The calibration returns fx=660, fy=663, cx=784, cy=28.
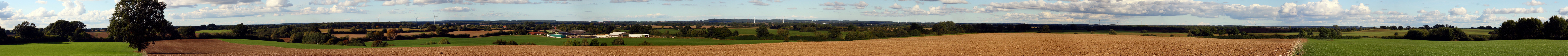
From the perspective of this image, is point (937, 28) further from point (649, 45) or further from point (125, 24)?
point (125, 24)

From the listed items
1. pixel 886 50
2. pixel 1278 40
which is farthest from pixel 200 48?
pixel 1278 40

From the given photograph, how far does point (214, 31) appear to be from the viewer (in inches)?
2726

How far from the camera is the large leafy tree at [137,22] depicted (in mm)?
23375

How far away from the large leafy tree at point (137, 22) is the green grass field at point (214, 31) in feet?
156

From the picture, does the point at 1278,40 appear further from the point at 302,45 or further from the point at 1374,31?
the point at 302,45

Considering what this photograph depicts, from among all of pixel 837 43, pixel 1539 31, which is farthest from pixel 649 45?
pixel 1539 31

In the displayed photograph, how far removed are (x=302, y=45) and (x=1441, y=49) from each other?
61.0 metres

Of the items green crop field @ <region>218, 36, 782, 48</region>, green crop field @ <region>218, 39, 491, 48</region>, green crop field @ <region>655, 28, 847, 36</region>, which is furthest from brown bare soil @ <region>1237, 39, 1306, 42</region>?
green crop field @ <region>218, 39, 491, 48</region>

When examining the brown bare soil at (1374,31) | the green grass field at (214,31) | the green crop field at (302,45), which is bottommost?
the green crop field at (302,45)

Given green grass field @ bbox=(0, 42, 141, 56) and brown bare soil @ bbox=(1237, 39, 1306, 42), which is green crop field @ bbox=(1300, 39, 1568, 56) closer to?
brown bare soil @ bbox=(1237, 39, 1306, 42)

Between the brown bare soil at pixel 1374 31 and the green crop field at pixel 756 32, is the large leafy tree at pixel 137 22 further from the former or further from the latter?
the brown bare soil at pixel 1374 31

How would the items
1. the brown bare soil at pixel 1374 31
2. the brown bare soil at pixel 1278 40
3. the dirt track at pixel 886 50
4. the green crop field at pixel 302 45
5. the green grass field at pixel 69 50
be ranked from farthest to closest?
the brown bare soil at pixel 1374 31, the green crop field at pixel 302 45, the brown bare soil at pixel 1278 40, the green grass field at pixel 69 50, the dirt track at pixel 886 50

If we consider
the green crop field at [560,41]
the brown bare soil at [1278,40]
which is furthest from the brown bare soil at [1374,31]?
the green crop field at [560,41]

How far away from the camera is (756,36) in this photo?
58.2m
